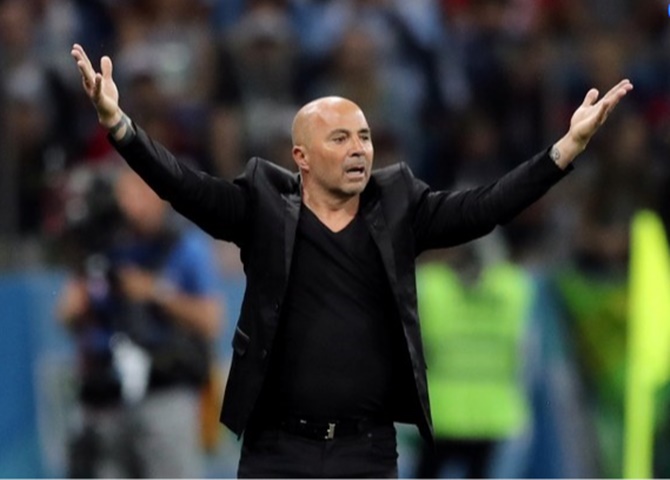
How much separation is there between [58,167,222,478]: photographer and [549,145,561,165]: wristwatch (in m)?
4.24

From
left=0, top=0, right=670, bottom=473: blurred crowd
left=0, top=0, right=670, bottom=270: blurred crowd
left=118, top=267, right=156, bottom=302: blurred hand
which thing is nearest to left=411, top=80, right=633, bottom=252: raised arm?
left=118, top=267, right=156, bottom=302: blurred hand

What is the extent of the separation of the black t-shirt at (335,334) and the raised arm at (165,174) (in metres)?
0.25

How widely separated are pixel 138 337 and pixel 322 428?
3945 mm

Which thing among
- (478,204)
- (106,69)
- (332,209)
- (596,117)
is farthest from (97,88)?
(596,117)

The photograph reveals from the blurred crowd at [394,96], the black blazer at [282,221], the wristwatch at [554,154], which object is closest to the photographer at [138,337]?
the blurred crowd at [394,96]

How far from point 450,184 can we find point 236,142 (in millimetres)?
1371

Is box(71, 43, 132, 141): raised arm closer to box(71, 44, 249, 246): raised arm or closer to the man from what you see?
box(71, 44, 249, 246): raised arm

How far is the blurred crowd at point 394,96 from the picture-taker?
1116cm

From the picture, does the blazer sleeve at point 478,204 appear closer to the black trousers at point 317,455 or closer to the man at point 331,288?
the man at point 331,288

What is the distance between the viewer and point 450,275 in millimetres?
10984

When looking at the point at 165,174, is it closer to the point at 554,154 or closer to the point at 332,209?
the point at 332,209

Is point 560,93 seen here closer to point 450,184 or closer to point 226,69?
point 450,184

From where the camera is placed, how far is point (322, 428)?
6258 millimetres

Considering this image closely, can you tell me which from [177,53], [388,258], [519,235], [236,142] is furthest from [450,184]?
[388,258]
